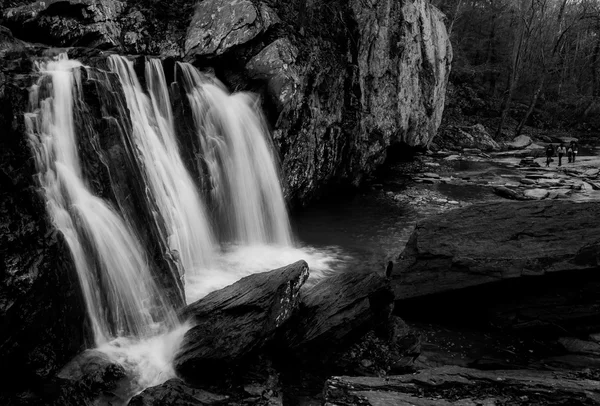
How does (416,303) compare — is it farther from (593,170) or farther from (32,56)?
(593,170)

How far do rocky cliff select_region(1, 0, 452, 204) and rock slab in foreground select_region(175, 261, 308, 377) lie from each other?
785cm

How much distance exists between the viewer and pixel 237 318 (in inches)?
260

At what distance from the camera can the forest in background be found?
41.2 m

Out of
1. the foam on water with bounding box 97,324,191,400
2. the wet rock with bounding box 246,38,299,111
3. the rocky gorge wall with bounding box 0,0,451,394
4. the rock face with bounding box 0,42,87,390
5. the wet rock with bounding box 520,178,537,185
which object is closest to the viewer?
the rock face with bounding box 0,42,87,390

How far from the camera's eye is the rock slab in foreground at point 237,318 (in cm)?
612

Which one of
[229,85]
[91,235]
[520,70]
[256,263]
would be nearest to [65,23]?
[229,85]

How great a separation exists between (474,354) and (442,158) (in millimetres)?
22356

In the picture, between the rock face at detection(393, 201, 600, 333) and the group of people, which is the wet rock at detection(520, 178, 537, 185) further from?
the rock face at detection(393, 201, 600, 333)

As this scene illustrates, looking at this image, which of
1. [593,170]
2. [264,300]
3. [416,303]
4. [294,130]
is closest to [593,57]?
[593,170]

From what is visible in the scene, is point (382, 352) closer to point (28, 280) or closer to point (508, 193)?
point (28, 280)

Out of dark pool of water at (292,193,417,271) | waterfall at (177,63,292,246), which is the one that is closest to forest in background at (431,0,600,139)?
dark pool of water at (292,193,417,271)

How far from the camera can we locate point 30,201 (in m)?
5.98

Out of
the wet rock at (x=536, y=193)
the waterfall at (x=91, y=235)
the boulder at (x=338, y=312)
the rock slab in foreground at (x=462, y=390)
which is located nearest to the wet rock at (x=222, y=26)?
the waterfall at (x=91, y=235)

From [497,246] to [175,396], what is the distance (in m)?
6.55
